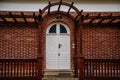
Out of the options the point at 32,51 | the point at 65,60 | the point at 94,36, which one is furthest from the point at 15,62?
the point at 94,36

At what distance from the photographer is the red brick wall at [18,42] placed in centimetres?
1781

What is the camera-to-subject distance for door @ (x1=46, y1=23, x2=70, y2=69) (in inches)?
722

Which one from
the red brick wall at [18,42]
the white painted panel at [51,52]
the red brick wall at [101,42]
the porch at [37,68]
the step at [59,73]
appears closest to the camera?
the porch at [37,68]

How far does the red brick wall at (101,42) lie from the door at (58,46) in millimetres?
1223

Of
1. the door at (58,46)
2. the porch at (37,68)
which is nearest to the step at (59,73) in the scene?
the door at (58,46)

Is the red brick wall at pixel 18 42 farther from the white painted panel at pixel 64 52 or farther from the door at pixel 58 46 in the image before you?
the white painted panel at pixel 64 52

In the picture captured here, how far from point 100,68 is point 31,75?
13.5 feet

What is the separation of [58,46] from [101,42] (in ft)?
9.07

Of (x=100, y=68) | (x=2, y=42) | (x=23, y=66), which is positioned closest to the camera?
(x=23, y=66)

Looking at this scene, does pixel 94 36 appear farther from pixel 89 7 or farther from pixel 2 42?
pixel 2 42

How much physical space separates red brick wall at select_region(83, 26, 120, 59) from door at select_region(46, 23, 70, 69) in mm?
1223

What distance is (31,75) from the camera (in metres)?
14.7

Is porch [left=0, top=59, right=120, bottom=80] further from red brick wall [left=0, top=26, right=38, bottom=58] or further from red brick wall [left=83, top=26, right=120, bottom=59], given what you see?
red brick wall [left=83, top=26, right=120, bottom=59]

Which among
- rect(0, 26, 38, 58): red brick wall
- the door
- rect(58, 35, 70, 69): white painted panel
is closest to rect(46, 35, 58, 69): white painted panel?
the door
